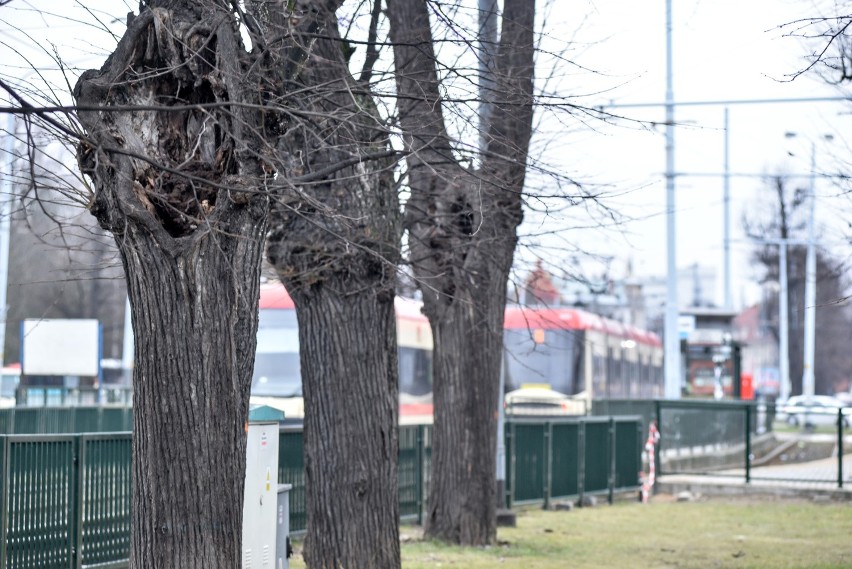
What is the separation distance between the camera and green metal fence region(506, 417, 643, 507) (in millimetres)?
19047

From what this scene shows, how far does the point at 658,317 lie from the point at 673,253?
169 ft

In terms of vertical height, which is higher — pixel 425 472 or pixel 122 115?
pixel 122 115

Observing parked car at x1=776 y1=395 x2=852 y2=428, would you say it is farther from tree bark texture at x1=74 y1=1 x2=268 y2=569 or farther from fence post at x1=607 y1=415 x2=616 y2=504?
tree bark texture at x1=74 y1=1 x2=268 y2=569

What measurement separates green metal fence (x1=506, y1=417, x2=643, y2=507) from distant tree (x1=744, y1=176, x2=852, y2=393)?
2506cm

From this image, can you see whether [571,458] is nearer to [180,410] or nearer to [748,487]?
[748,487]

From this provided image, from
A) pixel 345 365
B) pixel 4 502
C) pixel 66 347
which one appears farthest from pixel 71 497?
pixel 66 347

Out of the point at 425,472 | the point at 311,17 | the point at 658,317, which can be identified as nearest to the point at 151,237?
the point at 311,17

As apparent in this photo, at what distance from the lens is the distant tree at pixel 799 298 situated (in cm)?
5219

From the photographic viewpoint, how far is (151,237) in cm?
658

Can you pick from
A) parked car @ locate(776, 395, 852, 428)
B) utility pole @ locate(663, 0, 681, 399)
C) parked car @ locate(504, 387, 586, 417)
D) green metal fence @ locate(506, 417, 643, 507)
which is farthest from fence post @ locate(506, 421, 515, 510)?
utility pole @ locate(663, 0, 681, 399)

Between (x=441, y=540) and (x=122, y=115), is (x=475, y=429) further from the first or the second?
(x=122, y=115)

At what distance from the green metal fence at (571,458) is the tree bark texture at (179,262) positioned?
12218mm

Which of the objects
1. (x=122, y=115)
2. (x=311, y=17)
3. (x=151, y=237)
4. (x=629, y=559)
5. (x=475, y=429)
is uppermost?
(x=311, y=17)

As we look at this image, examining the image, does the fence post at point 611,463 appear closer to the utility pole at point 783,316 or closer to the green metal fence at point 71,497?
the green metal fence at point 71,497
